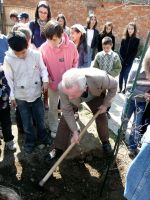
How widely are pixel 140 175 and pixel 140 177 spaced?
1 centimetres

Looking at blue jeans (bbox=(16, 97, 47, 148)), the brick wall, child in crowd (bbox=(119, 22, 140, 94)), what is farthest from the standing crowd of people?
the brick wall

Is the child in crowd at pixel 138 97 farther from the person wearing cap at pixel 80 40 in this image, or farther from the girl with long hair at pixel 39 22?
the girl with long hair at pixel 39 22

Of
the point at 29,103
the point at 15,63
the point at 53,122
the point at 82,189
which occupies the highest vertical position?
the point at 15,63

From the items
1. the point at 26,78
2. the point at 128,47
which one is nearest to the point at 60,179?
the point at 26,78

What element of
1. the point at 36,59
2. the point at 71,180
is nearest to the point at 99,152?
the point at 71,180

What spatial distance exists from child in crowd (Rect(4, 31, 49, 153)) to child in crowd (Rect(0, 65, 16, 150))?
91 millimetres

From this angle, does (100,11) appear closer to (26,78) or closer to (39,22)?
(39,22)

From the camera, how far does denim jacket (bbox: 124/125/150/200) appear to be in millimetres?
1678

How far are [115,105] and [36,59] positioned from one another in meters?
2.99

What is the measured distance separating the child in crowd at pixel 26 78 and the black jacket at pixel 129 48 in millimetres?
3678

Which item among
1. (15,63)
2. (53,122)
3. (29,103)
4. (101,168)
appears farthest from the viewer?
(53,122)

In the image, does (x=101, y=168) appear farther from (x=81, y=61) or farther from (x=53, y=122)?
(x=81, y=61)

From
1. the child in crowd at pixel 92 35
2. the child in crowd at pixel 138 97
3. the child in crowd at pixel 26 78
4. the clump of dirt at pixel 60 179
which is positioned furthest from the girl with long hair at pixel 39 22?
the child in crowd at pixel 92 35

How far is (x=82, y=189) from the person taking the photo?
12.5 ft
